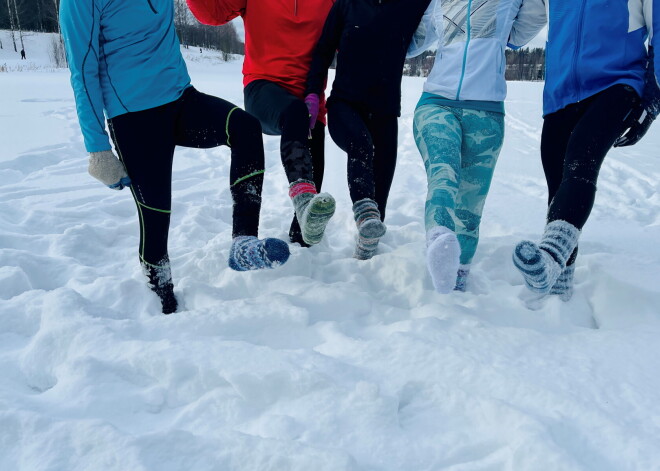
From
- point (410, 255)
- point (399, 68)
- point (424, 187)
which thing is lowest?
point (424, 187)

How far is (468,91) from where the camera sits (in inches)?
87.0

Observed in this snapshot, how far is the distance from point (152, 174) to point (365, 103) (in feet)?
3.81

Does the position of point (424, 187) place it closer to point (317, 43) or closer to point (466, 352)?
point (317, 43)

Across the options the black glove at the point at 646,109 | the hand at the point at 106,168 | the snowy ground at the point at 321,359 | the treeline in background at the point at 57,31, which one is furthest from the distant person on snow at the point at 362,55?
the treeline in background at the point at 57,31

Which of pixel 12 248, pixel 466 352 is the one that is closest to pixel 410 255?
pixel 466 352

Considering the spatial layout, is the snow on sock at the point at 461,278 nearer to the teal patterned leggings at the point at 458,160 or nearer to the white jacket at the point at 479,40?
the teal patterned leggings at the point at 458,160

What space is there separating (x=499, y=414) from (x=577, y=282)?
1336 mm

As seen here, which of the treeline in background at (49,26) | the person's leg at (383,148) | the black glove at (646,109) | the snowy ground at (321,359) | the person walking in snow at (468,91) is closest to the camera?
the snowy ground at (321,359)

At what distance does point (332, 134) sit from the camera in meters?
2.48

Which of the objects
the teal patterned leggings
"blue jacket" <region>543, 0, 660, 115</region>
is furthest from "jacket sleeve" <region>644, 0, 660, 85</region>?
the teal patterned leggings

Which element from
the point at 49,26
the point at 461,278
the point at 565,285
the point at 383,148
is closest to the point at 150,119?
the point at 383,148

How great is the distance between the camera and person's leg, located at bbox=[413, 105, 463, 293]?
1729 millimetres

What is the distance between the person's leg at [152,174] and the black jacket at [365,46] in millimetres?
807

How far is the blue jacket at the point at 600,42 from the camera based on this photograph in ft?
6.26
